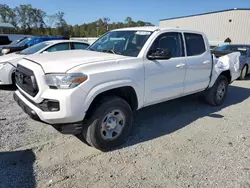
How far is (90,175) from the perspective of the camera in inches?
114

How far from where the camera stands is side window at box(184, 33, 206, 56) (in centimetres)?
471

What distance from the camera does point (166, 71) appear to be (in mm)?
4043

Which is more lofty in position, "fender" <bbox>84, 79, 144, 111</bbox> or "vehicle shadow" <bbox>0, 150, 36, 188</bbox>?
"fender" <bbox>84, 79, 144, 111</bbox>

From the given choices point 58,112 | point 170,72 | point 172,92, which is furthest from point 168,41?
point 58,112

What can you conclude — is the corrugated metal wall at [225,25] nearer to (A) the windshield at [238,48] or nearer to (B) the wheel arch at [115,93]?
(A) the windshield at [238,48]

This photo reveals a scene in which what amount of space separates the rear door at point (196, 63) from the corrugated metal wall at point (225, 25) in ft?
97.6

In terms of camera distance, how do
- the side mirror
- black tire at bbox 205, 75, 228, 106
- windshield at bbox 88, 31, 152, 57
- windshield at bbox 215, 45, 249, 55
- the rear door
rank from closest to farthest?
the side mirror < windshield at bbox 88, 31, 152, 57 < the rear door < black tire at bbox 205, 75, 228, 106 < windshield at bbox 215, 45, 249, 55

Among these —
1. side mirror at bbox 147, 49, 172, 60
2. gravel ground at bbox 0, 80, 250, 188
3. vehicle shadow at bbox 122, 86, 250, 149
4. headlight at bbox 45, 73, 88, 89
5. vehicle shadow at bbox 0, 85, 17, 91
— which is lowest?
gravel ground at bbox 0, 80, 250, 188

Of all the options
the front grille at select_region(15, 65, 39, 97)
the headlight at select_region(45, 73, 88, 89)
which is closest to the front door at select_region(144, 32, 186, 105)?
the headlight at select_region(45, 73, 88, 89)

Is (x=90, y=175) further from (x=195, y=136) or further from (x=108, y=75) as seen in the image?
(x=195, y=136)

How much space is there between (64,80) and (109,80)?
64 cm

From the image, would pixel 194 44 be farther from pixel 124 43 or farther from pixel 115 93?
pixel 115 93

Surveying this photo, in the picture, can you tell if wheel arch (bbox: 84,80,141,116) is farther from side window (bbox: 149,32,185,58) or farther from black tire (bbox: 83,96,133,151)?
side window (bbox: 149,32,185,58)

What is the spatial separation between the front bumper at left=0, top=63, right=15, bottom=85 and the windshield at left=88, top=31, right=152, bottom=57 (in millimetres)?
3150
